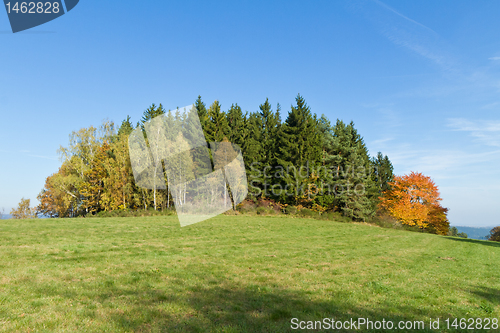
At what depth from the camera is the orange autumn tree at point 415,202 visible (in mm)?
46281

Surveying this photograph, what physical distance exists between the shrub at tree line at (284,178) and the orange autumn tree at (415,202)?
15 cm

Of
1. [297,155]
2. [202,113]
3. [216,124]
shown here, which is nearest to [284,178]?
[297,155]

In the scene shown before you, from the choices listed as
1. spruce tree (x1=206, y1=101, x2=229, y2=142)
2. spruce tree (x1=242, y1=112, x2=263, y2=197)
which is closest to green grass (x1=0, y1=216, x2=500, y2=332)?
spruce tree (x1=242, y1=112, x2=263, y2=197)

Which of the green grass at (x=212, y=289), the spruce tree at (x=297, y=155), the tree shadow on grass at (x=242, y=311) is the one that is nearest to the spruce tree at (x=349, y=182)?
the spruce tree at (x=297, y=155)

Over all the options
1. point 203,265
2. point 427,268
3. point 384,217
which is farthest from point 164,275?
point 384,217

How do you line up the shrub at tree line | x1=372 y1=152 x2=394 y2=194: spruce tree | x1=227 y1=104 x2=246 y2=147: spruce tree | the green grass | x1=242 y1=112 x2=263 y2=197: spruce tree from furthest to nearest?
x1=372 y1=152 x2=394 y2=194: spruce tree, x1=227 y1=104 x2=246 y2=147: spruce tree, x1=242 y1=112 x2=263 y2=197: spruce tree, the shrub at tree line, the green grass

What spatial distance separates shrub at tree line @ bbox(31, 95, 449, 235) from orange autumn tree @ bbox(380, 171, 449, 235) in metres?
0.15

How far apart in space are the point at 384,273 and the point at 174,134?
4285 cm

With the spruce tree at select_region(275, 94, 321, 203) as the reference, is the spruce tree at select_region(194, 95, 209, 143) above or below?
above

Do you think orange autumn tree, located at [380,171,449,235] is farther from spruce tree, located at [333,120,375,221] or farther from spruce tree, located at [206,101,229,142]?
spruce tree, located at [206,101,229,142]

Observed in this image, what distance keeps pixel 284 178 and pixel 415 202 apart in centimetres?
2448

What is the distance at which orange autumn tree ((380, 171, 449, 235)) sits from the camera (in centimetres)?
4628

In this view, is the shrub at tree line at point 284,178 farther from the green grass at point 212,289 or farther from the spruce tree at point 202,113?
the green grass at point 212,289

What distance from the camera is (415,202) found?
48.0m
